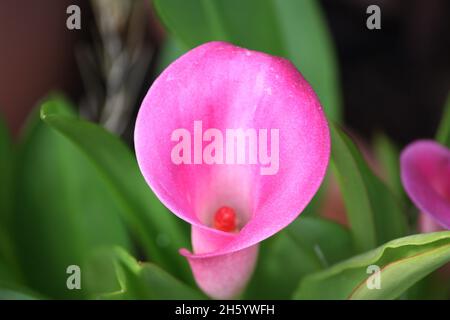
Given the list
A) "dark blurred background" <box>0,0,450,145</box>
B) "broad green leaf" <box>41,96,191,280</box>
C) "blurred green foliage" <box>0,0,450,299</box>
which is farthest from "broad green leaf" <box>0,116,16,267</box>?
"dark blurred background" <box>0,0,450,145</box>

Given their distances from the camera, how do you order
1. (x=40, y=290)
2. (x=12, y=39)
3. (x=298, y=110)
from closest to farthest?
(x=298, y=110), (x=40, y=290), (x=12, y=39)

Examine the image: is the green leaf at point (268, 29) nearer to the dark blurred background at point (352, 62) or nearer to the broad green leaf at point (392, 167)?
the broad green leaf at point (392, 167)

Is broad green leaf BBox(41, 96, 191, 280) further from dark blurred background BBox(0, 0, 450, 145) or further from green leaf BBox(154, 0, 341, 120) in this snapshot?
dark blurred background BBox(0, 0, 450, 145)

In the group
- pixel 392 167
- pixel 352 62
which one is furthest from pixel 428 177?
pixel 352 62

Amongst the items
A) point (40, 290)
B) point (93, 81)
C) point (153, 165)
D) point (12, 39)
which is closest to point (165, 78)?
point (153, 165)

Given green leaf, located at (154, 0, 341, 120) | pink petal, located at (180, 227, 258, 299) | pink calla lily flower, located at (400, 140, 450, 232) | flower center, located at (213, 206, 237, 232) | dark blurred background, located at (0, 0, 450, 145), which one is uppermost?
dark blurred background, located at (0, 0, 450, 145)
